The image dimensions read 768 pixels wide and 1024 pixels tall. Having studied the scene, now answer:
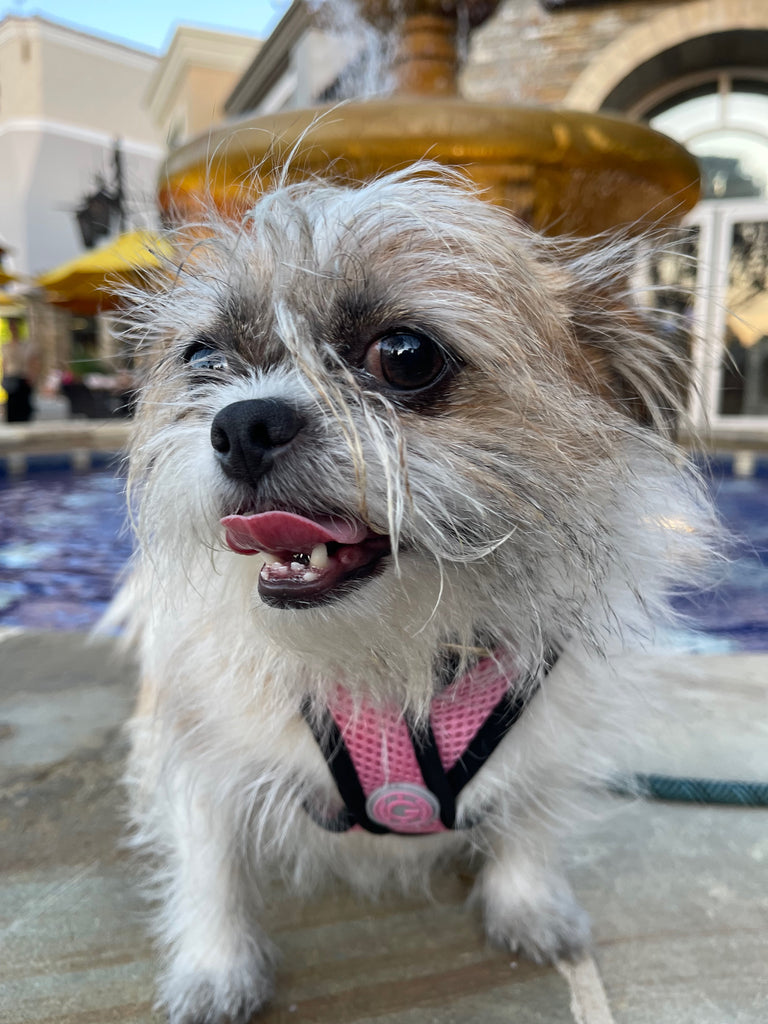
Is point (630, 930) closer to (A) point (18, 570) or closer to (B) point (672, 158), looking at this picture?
(B) point (672, 158)

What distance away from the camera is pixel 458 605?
4.31 ft

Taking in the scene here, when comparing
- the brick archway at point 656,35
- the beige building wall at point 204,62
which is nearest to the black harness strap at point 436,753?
the brick archway at point 656,35

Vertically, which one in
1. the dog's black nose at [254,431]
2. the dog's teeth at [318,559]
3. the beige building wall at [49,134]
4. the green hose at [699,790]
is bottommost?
the green hose at [699,790]

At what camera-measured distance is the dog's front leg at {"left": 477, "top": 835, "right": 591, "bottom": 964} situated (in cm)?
155

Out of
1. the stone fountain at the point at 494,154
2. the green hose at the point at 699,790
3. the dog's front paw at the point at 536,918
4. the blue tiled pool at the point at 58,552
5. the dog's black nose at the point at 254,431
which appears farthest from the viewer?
the blue tiled pool at the point at 58,552

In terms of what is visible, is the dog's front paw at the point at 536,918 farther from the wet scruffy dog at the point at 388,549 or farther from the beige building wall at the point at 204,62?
the beige building wall at the point at 204,62

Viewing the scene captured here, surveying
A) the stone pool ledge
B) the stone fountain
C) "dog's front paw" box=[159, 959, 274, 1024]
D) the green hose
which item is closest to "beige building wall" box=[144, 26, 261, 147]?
the stone pool ledge

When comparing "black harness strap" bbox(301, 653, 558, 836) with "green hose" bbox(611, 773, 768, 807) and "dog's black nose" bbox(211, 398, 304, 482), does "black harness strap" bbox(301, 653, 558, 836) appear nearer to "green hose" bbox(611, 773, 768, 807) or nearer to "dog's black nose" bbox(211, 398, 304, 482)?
"dog's black nose" bbox(211, 398, 304, 482)

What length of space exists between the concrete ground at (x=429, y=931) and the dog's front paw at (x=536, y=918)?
0.11ft

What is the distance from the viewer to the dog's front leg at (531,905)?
155 centimetres

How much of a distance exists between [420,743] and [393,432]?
0.62 m

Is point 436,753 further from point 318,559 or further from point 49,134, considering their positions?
point 49,134

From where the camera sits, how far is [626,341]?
145 cm

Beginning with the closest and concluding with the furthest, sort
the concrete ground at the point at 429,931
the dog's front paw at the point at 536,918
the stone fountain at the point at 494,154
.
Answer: the concrete ground at the point at 429,931 < the dog's front paw at the point at 536,918 < the stone fountain at the point at 494,154
